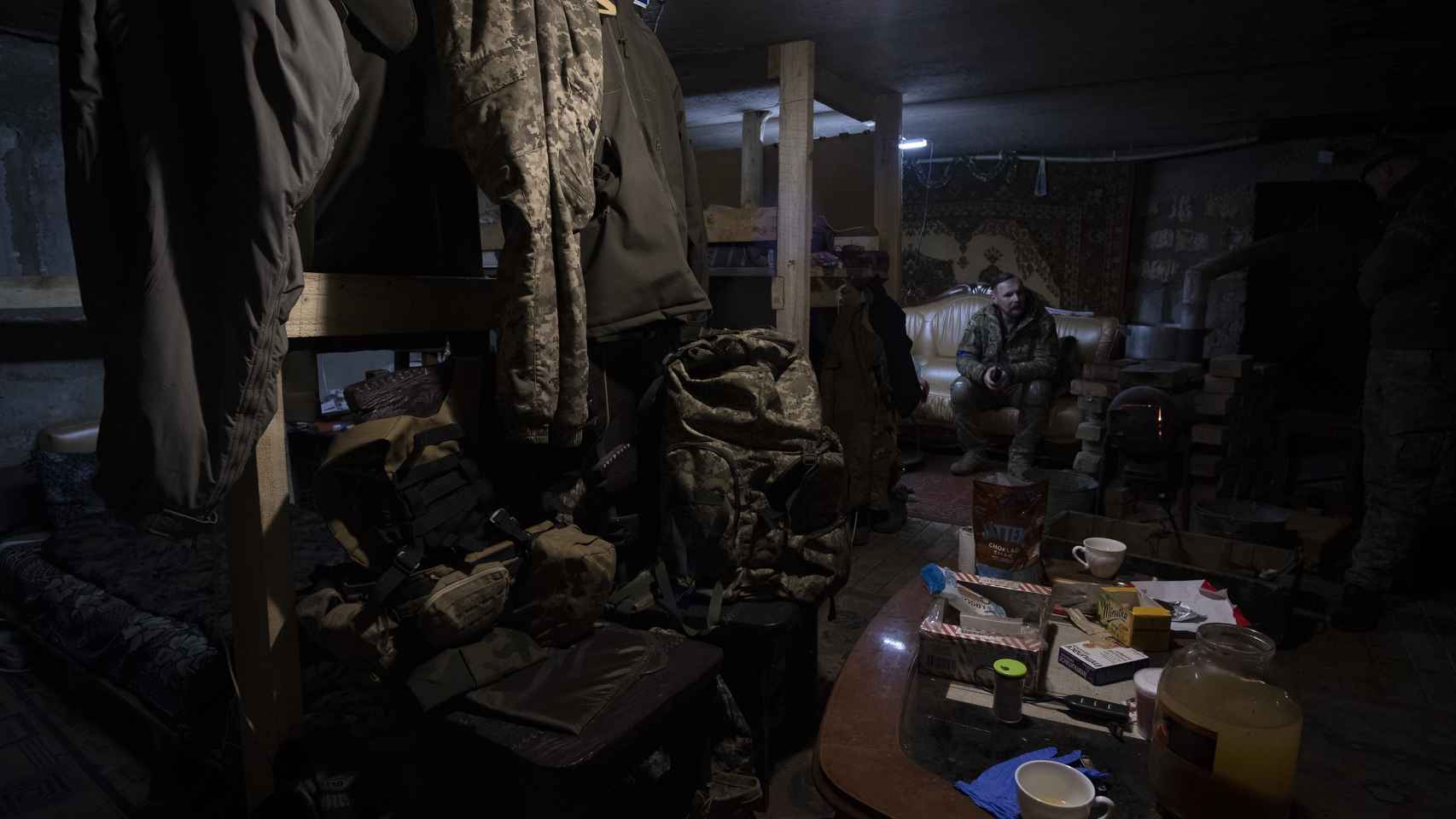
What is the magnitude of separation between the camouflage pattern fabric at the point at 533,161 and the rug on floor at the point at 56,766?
5.70 ft

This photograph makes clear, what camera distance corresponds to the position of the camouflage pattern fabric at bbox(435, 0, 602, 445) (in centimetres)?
141

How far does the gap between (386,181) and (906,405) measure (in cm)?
280

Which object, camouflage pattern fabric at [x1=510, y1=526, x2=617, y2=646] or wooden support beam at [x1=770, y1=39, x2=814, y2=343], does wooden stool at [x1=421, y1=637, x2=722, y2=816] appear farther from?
wooden support beam at [x1=770, y1=39, x2=814, y2=343]

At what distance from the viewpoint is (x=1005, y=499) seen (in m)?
1.70

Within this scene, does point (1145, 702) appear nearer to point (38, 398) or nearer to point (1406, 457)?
point (1406, 457)

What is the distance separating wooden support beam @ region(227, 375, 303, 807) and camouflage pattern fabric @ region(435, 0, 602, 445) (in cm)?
42

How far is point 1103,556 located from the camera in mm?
1764

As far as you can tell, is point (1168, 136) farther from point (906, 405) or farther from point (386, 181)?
point (386, 181)

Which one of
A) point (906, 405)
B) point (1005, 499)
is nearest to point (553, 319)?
point (1005, 499)

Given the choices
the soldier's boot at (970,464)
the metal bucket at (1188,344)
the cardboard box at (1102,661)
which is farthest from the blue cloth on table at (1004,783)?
the metal bucket at (1188,344)

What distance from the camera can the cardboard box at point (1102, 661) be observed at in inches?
53.5

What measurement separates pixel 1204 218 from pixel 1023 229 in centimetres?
137

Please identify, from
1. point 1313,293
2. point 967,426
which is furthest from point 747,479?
point 1313,293

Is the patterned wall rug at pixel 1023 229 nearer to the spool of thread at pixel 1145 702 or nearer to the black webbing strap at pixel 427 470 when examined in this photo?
the spool of thread at pixel 1145 702
